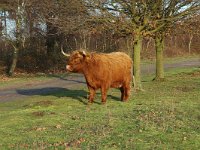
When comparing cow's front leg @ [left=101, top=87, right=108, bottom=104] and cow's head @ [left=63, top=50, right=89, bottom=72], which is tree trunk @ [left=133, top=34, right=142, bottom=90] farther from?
cow's head @ [left=63, top=50, right=89, bottom=72]

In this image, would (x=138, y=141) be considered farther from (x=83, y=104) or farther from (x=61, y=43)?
(x=61, y=43)

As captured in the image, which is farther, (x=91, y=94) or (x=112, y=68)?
(x=112, y=68)

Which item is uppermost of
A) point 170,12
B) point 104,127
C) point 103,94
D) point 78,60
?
point 170,12

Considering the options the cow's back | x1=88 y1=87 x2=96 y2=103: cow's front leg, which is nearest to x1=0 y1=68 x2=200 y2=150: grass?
x1=88 y1=87 x2=96 y2=103: cow's front leg

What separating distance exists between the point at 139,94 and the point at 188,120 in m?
8.48

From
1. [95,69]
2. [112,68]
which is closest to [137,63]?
[112,68]

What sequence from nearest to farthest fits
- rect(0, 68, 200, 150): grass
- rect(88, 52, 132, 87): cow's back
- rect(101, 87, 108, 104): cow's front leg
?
rect(0, 68, 200, 150): grass
rect(101, 87, 108, 104): cow's front leg
rect(88, 52, 132, 87): cow's back

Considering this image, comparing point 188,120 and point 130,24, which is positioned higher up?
point 130,24

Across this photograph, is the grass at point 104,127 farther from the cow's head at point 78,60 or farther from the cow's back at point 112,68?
the cow's head at point 78,60

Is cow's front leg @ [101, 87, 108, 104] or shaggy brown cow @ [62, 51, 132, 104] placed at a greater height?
shaggy brown cow @ [62, 51, 132, 104]

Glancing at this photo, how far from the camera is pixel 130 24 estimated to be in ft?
65.9

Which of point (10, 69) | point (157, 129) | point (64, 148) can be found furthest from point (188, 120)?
point (10, 69)

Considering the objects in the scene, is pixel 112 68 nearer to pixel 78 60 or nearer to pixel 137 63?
pixel 78 60

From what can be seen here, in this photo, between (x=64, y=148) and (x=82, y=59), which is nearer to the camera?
(x=64, y=148)
